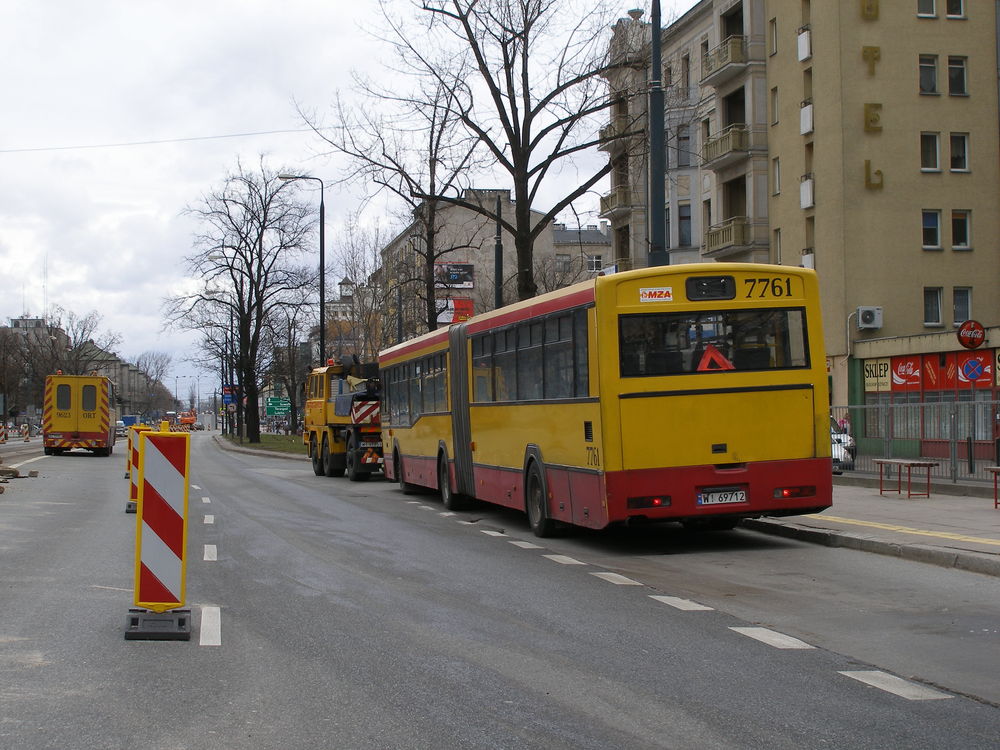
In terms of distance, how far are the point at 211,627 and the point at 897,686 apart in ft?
14.3

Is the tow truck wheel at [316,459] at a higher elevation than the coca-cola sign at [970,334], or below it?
below

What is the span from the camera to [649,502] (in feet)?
41.2

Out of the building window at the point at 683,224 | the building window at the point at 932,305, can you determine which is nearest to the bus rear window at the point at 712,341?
the building window at the point at 932,305

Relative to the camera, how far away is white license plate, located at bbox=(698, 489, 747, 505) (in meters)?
12.8

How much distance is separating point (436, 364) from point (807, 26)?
93.0ft

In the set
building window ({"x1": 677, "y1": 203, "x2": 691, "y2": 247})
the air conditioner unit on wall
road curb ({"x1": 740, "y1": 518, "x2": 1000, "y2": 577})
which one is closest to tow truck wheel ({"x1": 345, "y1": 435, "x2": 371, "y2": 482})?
road curb ({"x1": 740, "y1": 518, "x2": 1000, "y2": 577})

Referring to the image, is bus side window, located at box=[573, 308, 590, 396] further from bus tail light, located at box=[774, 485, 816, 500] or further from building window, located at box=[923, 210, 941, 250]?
building window, located at box=[923, 210, 941, 250]

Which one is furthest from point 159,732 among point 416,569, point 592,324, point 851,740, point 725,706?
point 592,324

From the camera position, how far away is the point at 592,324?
42.2 feet

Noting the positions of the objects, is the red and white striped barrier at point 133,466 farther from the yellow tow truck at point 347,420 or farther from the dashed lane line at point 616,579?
the yellow tow truck at point 347,420

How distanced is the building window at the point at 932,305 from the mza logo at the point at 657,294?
105 feet

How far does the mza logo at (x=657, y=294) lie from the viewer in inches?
502

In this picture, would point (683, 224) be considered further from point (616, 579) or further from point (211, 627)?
point (211, 627)

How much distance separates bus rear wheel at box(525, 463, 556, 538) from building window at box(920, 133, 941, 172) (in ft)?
104
